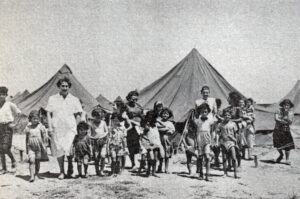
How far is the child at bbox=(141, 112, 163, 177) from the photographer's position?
16.8 feet

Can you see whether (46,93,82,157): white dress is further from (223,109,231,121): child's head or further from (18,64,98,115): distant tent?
(18,64,98,115): distant tent

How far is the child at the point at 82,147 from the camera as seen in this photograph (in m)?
4.82

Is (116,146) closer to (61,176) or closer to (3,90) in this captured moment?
(61,176)

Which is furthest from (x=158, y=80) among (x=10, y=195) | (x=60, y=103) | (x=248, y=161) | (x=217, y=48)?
(x=10, y=195)

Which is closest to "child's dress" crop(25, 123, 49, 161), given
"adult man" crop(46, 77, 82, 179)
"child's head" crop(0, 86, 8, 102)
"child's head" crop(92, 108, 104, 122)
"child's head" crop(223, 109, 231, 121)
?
"adult man" crop(46, 77, 82, 179)

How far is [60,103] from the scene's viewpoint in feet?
15.9

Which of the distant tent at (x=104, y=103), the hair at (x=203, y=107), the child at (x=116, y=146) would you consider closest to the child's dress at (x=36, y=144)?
the child at (x=116, y=146)

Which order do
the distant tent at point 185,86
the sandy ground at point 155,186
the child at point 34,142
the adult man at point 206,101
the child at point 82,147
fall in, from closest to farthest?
the sandy ground at point 155,186
the child at point 34,142
the child at point 82,147
the adult man at point 206,101
the distant tent at point 185,86

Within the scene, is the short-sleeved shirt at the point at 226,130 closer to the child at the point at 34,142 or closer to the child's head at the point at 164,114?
the child's head at the point at 164,114

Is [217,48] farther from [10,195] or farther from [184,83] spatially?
[10,195]

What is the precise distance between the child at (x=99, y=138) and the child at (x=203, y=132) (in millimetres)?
1365

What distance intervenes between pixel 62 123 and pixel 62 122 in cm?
1

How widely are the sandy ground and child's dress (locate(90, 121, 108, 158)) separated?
350 millimetres

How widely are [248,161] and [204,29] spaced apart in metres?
2.64
